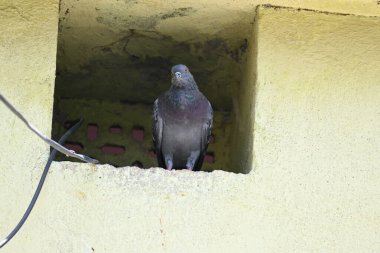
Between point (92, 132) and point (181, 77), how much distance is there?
1035 mm

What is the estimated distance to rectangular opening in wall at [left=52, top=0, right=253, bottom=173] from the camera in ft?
17.6

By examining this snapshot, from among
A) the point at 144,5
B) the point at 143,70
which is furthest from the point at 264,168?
the point at 143,70

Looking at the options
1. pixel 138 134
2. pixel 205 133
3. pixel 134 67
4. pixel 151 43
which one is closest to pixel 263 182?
pixel 205 133

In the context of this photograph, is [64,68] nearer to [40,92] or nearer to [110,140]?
[110,140]

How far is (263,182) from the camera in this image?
15.4 ft

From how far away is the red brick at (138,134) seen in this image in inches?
256

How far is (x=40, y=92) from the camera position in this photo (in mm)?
4801

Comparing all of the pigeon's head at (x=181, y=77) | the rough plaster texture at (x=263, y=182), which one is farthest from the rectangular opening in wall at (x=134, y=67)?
the rough plaster texture at (x=263, y=182)

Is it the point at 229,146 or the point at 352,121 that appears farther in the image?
the point at 229,146

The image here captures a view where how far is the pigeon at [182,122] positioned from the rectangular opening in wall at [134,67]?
10.3 inches

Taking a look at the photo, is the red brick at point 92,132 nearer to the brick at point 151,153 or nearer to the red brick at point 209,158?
the brick at point 151,153

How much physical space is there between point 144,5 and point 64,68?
106 centimetres

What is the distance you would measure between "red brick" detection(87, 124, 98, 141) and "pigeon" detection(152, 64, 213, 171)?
73 cm

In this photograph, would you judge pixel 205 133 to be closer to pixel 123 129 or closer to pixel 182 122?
pixel 182 122
